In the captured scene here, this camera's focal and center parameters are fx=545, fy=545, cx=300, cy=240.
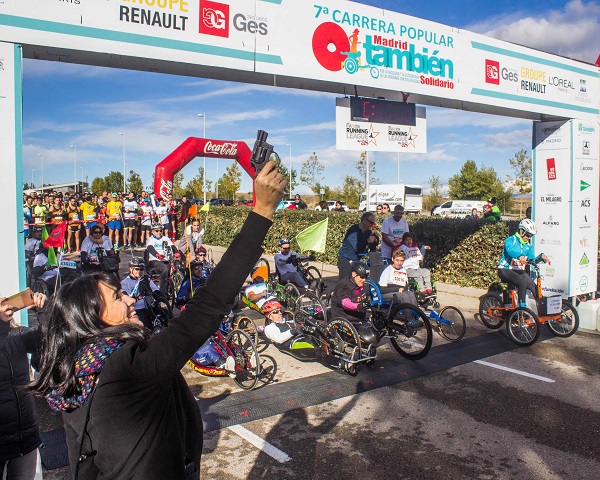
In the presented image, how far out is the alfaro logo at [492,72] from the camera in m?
9.08

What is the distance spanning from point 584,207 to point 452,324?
3722 mm

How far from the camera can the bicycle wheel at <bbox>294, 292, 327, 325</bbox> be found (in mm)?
7832

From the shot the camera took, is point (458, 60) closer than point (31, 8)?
No

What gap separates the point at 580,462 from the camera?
14.9 ft

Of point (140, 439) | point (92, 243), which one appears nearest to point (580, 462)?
point (140, 439)

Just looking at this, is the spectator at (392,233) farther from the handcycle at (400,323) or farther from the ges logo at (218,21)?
the ges logo at (218,21)

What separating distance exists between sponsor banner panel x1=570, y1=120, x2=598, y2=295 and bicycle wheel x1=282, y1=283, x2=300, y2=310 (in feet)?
16.2

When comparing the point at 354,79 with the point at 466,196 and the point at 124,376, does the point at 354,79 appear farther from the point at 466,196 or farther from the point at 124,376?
the point at 466,196

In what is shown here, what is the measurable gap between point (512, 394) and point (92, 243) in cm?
758

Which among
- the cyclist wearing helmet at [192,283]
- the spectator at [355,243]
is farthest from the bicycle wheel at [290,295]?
the cyclist wearing helmet at [192,283]

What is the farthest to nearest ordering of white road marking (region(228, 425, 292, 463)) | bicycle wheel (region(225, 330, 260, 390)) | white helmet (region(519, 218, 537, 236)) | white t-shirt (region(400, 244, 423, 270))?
white t-shirt (region(400, 244, 423, 270)) < white helmet (region(519, 218, 537, 236)) < bicycle wheel (region(225, 330, 260, 390)) < white road marking (region(228, 425, 292, 463))

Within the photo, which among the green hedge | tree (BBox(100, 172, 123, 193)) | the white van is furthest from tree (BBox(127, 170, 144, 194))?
the green hedge

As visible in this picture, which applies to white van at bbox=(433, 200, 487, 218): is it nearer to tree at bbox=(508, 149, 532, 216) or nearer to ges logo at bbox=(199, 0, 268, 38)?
tree at bbox=(508, 149, 532, 216)

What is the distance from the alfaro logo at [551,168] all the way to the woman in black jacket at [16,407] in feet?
30.9
